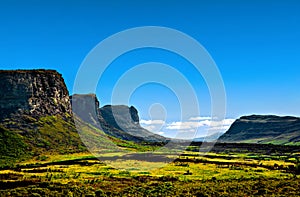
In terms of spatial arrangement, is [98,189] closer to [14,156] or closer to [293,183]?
[293,183]

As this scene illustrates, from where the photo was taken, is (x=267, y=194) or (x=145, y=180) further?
(x=145, y=180)

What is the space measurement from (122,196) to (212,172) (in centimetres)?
5983

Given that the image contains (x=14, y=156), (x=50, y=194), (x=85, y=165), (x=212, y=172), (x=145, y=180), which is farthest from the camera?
(x=14, y=156)

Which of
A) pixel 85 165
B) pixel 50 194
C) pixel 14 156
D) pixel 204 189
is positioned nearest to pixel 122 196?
pixel 50 194

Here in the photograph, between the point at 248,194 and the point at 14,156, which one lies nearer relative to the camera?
the point at 248,194

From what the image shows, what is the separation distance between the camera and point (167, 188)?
89.0 metres

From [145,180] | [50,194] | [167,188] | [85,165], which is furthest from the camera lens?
[85,165]

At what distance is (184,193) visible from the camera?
8269cm

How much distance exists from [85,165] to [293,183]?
85.1 meters

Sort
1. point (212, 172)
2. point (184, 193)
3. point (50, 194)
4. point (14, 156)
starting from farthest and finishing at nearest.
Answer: point (14, 156) < point (212, 172) < point (184, 193) < point (50, 194)

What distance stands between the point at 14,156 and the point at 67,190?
106 meters

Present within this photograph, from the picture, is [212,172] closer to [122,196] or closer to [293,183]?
[293,183]

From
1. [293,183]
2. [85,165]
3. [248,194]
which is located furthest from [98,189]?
[85,165]

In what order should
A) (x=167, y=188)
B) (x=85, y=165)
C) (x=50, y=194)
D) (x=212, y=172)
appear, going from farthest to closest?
(x=85, y=165) < (x=212, y=172) < (x=167, y=188) < (x=50, y=194)
